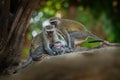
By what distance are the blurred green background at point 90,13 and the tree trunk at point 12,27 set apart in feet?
10.6

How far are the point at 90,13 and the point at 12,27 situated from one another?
3875 millimetres

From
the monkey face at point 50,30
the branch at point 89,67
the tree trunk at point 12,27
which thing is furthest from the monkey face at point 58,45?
the branch at point 89,67

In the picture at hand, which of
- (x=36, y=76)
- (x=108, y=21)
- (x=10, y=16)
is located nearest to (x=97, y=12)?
(x=108, y=21)

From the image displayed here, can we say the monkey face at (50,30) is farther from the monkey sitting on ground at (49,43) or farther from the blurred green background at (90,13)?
the blurred green background at (90,13)

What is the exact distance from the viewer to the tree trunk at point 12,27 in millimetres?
2417

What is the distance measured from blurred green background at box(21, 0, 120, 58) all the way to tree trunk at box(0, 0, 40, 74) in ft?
10.6

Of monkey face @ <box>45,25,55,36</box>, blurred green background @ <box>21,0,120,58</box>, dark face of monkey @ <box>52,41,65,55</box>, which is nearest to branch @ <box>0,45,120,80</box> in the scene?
dark face of monkey @ <box>52,41,65,55</box>

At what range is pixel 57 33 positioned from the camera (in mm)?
3414

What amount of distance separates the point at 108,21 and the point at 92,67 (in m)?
4.89

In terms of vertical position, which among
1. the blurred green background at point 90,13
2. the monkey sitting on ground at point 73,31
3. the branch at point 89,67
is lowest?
the branch at point 89,67

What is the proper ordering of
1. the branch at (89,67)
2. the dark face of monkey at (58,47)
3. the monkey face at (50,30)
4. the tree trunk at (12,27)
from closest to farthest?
the branch at (89,67)
the tree trunk at (12,27)
the dark face of monkey at (58,47)
the monkey face at (50,30)

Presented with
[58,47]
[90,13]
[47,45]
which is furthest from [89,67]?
[90,13]

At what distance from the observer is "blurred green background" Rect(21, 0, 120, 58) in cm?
605

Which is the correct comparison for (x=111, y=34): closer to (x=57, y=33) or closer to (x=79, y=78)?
(x=57, y=33)
